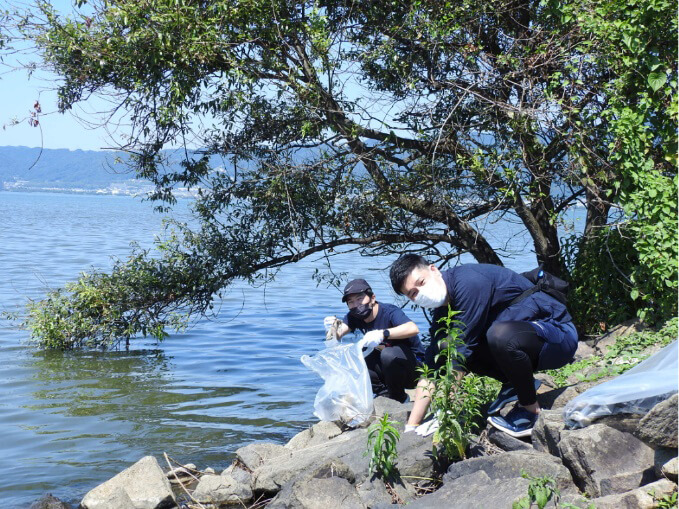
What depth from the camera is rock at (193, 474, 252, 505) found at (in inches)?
228

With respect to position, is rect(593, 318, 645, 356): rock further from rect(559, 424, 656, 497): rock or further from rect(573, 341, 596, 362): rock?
rect(559, 424, 656, 497): rock

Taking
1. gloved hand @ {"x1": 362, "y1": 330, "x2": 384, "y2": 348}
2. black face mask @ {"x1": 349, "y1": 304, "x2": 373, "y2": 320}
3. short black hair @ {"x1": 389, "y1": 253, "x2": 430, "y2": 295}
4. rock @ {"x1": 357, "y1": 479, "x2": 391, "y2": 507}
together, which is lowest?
rock @ {"x1": 357, "y1": 479, "x2": 391, "y2": 507}

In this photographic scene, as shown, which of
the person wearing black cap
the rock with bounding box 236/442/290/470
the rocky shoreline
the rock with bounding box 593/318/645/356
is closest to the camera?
the rocky shoreline

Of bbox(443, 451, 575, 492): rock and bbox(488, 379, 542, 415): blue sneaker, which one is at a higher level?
bbox(488, 379, 542, 415): blue sneaker

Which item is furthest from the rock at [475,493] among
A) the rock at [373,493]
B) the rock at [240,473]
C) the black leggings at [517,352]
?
the rock at [240,473]

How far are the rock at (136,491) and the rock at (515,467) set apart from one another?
2.20 m

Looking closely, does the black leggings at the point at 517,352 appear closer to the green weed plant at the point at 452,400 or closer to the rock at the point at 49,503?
the green weed plant at the point at 452,400

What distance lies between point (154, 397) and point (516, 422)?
18.2ft

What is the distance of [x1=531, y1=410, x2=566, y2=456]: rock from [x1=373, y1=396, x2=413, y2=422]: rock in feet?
3.63

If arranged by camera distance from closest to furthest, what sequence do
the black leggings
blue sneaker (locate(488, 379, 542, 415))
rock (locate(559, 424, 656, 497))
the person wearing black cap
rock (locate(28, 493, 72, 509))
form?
1. rock (locate(559, 424, 656, 497))
2. the black leggings
3. blue sneaker (locate(488, 379, 542, 415))
4. rock (locate(28, 493, 72, 509))
5. the person wearing black cap

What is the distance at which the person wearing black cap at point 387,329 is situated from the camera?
21.6 feet

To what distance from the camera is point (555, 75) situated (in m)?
8.00

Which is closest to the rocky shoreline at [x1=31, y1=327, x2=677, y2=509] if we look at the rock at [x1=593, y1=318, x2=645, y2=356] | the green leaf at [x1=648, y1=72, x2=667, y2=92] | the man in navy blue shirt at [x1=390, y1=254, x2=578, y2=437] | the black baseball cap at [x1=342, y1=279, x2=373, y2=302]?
the man in navy blue shirt at [x1=390, y1=254, x2=578, y2=437]

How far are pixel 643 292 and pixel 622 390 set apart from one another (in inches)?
140
